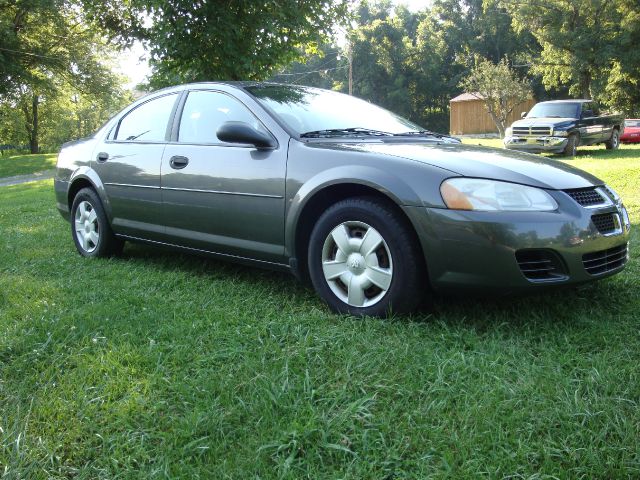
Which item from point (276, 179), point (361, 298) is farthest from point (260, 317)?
point (276, 179)

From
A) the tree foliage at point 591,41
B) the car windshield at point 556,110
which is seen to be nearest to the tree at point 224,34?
the car windshield at point 556,110

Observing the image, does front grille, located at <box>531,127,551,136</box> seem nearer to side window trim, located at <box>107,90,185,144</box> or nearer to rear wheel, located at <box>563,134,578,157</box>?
rear wheel, located at <box>563,134,578,157</box>

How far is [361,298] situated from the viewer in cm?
320

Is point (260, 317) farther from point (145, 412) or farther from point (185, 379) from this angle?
point (145, 412)

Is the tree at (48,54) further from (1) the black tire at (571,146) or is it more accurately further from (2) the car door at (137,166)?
(2) the car door at (137,166)

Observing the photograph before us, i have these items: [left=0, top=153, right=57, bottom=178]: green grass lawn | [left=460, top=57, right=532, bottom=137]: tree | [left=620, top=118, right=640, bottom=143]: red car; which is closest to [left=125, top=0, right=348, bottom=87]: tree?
[left=0, top=153, right=57, bottom=178]: green grass lawn

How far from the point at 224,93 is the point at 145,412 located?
2539 mm

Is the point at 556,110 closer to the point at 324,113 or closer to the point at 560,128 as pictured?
the point at 560,128

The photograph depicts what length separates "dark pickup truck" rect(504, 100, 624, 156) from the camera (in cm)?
1523

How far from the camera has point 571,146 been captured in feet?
50.9

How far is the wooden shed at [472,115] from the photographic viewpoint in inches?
1761

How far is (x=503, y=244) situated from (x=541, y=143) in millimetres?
13733

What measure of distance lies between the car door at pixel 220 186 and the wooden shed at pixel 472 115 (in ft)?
142

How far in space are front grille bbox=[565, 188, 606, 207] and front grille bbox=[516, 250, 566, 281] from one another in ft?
1.19
